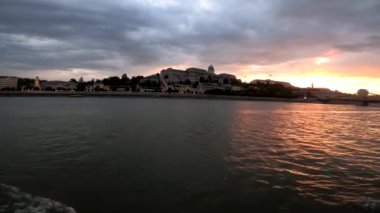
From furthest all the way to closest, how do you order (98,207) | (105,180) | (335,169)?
(335,169) → (105,180) → (98,207)

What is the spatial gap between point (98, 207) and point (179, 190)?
7.83 ft

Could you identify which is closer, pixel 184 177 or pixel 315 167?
pixel 184 177

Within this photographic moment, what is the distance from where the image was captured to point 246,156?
1603cm

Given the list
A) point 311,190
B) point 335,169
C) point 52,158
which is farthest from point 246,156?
point 52,158

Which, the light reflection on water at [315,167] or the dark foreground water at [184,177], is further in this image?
the light reflection on water at [315,167]

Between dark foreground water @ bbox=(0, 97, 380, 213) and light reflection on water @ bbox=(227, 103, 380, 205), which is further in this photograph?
light reflection on water @ bbox=(227, 103, 380, 205)

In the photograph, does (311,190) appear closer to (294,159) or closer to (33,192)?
(294,159)

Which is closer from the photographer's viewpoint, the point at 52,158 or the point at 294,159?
the point at 52,158

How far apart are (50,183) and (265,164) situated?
303 inches

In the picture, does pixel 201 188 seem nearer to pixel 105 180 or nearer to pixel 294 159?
pixel 105 180

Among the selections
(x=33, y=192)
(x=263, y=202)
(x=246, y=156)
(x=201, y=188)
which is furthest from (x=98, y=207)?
(x=246, y=156)

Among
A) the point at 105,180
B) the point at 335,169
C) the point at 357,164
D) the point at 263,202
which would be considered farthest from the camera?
the point at 357,164

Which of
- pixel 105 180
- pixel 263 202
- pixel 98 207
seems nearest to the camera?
pixel 98 207

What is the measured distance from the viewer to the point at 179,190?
1035 cm
